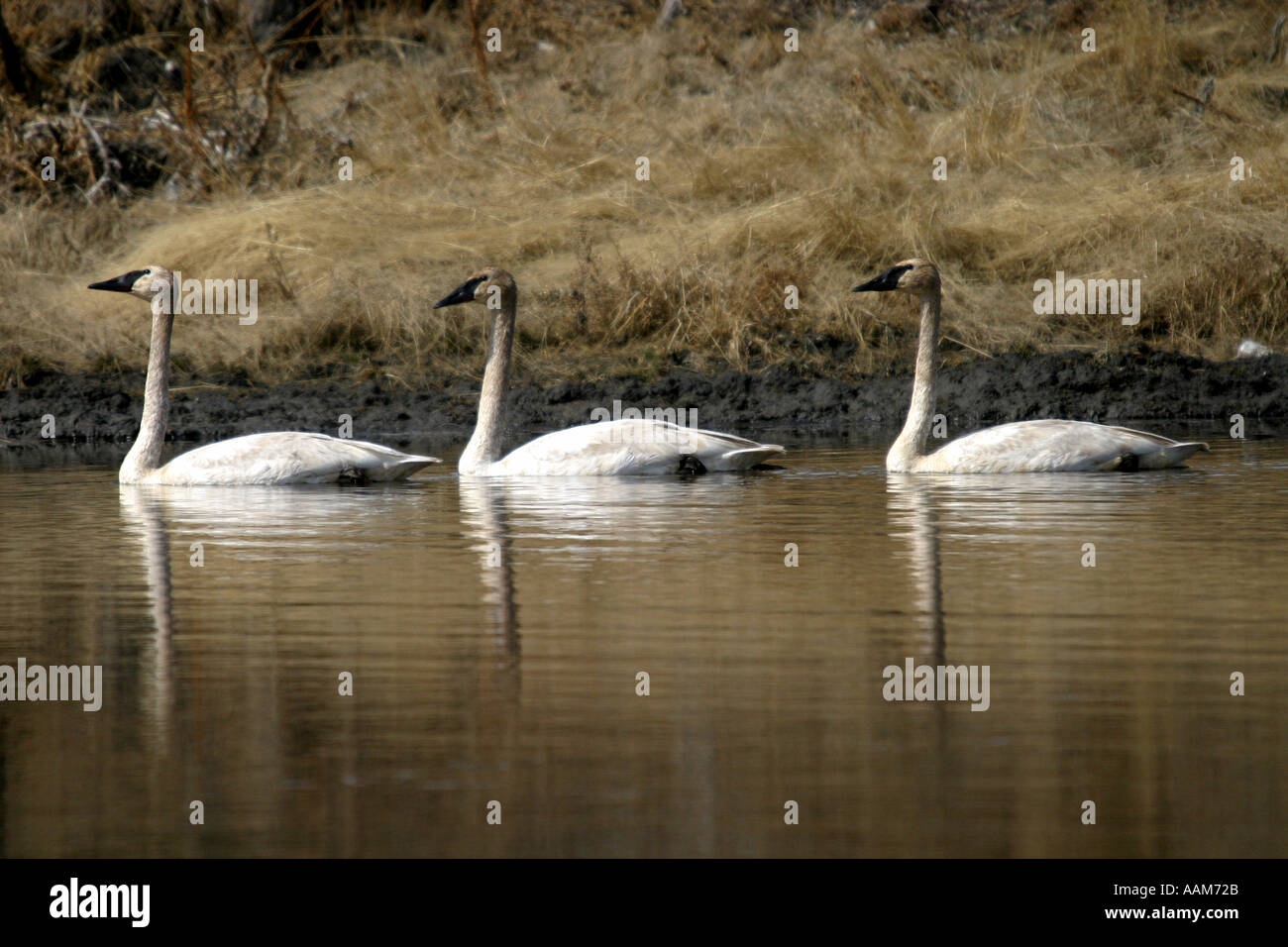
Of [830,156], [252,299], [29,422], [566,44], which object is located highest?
[566,44]

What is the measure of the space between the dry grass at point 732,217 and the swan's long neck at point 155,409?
14.4ft

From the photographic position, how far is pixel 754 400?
15.9m

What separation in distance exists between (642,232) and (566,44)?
760 centimetres

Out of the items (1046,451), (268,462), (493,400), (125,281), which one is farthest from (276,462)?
(1046,451)

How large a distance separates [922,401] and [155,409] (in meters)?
4.79

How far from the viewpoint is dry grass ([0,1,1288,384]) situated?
16.8 metres

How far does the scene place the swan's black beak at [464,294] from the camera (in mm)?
12344

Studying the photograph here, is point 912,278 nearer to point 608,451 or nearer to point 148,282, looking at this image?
point 608,451

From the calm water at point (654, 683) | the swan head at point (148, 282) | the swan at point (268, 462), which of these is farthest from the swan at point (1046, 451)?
the swan head at point (148, 282)

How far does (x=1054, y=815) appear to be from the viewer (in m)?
4.26

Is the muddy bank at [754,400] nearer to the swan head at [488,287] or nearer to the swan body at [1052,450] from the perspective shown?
the swan head at [488,287]

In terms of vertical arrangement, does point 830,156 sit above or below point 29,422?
above
